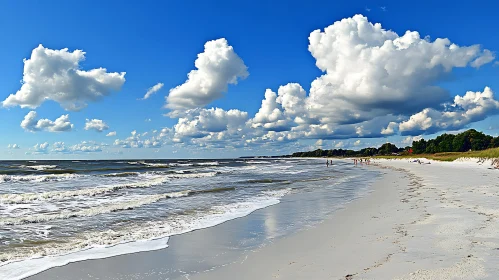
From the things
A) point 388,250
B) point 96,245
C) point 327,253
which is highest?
point 388,250

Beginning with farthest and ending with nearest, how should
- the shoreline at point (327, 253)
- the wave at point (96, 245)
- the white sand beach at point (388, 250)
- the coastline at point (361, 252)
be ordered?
1. the wave at point (96, 245)
2. the shoreline at point (327, 253)
3. the coastline at point (361, 252)
4. the white sand beach at point (388, 250)

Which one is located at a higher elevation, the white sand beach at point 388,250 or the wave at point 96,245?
the white sand beach at point 388,250

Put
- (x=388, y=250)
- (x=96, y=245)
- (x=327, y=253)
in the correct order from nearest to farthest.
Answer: (x=388, y=250), (x=327, y=253), (x=96, y=245)

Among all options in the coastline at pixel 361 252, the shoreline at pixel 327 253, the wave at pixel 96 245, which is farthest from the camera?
the wave at pixel 96 245

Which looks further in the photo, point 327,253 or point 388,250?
point 327,253

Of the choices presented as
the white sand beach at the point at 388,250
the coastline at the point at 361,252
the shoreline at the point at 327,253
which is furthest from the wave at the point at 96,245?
the white sand beach at the point at 388,250

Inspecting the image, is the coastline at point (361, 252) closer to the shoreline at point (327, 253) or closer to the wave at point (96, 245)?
the shoreline at point (327, 253)

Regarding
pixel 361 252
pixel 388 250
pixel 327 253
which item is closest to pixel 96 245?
pixel 327 253

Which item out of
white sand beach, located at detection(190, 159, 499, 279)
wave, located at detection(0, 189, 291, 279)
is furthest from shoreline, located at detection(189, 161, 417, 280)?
wave, located at detection(0, 189, 291, 279)

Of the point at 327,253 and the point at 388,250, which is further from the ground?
the point at 388,250

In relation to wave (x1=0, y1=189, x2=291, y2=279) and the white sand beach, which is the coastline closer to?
the white sand beach

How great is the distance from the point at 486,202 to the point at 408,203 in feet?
9.25

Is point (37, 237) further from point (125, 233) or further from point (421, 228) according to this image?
point (421, 228)

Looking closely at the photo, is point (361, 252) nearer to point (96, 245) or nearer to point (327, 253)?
point (327, 253)
